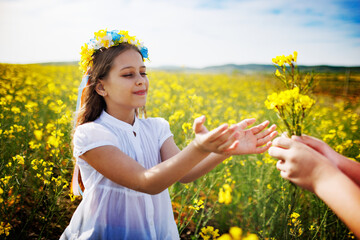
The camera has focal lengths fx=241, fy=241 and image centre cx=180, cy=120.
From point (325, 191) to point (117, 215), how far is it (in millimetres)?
881

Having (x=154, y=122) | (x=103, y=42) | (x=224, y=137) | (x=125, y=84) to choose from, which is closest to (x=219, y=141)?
(x=224, y=137)

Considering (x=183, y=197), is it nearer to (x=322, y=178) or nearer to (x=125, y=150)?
(x=125, y=150)

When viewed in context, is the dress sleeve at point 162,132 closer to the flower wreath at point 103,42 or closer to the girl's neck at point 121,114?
the girl's neck at point 121,114

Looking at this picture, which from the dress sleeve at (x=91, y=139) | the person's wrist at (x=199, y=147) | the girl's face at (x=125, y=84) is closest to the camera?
the person's wrist at (x=199, y=147)

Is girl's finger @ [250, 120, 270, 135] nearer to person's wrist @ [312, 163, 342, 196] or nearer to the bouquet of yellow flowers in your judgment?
the bouquet of yellow flowers

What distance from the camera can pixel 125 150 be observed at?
1220mm

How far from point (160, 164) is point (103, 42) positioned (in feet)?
2.73

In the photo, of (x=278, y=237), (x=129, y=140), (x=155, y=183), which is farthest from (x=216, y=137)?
(x=278, y=237)

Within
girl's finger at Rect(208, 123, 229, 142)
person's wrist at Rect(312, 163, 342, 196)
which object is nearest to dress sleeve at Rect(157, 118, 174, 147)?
girl's finger at Rect(208, 123, 229, 142)

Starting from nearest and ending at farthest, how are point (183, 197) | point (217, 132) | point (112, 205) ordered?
point (217, 132) → point (112, 205) → point (183, 197)

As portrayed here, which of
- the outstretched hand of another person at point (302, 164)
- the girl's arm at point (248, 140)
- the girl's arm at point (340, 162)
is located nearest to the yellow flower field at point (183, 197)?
the girl's arm at point (248, 140)

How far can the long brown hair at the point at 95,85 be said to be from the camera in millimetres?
1283

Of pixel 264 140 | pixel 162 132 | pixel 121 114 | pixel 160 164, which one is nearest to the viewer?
pixel 160 164

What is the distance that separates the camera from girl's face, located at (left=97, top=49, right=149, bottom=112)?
122 cm
